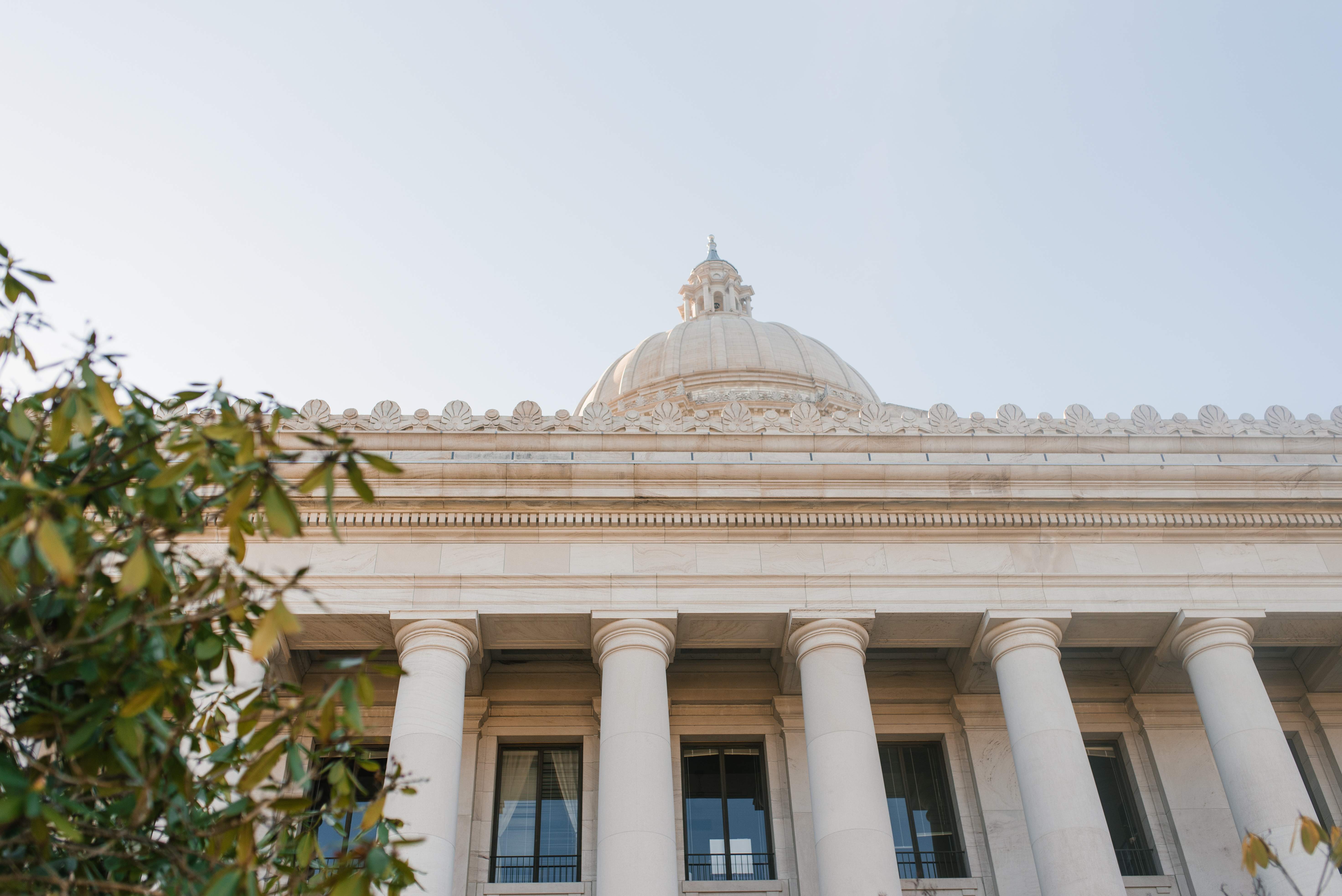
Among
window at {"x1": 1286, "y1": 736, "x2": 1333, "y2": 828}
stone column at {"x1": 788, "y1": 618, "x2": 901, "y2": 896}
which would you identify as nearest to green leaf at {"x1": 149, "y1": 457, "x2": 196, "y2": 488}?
stone column at {"x1": 788, "y1": 618, "x2": 901, "y2": 896}

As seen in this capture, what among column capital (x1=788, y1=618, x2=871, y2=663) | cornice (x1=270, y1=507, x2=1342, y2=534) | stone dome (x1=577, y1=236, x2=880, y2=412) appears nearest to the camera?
column capital (x1=788, y1=618, x2=871, y2=663)

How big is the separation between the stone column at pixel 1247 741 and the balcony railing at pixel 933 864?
556 cm

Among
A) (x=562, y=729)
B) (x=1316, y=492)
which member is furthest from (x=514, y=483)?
(x=1316, y=492)

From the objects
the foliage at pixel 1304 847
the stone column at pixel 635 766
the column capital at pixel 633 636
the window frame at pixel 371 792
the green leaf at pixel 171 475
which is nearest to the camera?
the green leaf at pixel 171 475

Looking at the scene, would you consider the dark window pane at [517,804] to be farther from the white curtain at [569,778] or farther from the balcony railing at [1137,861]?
the balcony railing at [1137,861]

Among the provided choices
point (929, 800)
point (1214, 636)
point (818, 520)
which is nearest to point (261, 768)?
point (818, 520)

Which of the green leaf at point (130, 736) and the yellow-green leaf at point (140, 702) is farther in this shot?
the green leaf at point (130, 736)

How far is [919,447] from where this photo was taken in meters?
25.5

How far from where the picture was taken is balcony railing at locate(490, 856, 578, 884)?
939 inches


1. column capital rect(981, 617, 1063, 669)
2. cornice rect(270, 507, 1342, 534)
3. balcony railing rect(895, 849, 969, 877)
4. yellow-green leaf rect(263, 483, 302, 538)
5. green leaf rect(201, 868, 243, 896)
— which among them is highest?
cornice rect(270, 507, 1342, 534)

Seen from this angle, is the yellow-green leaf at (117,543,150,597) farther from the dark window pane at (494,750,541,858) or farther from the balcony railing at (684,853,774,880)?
the balcony railing at (684,853,774,880)

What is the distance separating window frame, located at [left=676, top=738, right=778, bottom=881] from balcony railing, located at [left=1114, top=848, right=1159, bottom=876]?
741cm

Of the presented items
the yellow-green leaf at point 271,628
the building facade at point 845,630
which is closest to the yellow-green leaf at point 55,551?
the yellow-green leaf at point 271,628

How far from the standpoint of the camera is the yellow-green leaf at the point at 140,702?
789 centimetres
